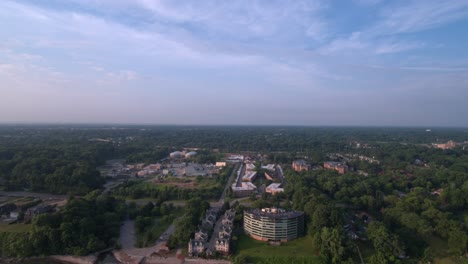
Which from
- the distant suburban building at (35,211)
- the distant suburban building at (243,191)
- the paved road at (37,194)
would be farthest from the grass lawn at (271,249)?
the paved road at (37,194)

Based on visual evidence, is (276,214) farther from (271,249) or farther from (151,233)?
(151,233)

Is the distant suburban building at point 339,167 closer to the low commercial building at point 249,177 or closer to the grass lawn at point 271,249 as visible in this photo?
the low commercial building at point 249,177

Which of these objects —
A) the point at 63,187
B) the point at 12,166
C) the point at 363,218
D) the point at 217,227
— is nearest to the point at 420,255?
the point at 363,218

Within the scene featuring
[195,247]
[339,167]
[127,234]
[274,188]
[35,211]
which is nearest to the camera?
[195,247]

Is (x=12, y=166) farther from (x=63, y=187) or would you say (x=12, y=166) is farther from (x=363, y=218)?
(x=363, y=218)

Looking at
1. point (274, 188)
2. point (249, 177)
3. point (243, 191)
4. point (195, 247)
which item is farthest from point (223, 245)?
point (249, 177)

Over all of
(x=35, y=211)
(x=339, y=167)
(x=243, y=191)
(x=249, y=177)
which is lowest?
(x=243, y=191)

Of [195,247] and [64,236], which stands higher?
[64,236]
